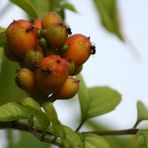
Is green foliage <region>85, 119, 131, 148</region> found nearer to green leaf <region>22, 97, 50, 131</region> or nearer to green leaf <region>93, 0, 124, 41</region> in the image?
green leaf <region>93, 0, 124, 41</region>

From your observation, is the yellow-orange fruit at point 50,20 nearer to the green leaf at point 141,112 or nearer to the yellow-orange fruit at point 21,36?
the yellow-orange fruit at point 21,36

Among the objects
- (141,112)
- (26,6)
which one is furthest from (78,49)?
(141,112)

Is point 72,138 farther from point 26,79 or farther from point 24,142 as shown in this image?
point 24,142

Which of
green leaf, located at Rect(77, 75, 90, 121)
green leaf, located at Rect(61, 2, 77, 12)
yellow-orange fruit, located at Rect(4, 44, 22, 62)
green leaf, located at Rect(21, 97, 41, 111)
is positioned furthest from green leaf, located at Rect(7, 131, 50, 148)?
green leaf, located at Rect(21, 97, 41, 111)

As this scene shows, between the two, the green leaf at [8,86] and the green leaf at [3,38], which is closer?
the green leaf at [3,38]

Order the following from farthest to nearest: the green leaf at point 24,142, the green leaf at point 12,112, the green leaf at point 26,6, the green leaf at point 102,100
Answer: the green leaf at point 24,142
the green leaf at point 102,100
the green leaf at point 26,6
the green leaf at point 12,112

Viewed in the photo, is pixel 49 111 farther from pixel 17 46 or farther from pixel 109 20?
pixel 109 20

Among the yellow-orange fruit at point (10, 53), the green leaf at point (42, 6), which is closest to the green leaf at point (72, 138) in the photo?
the yellow-orange fruit at point (10, 53)
